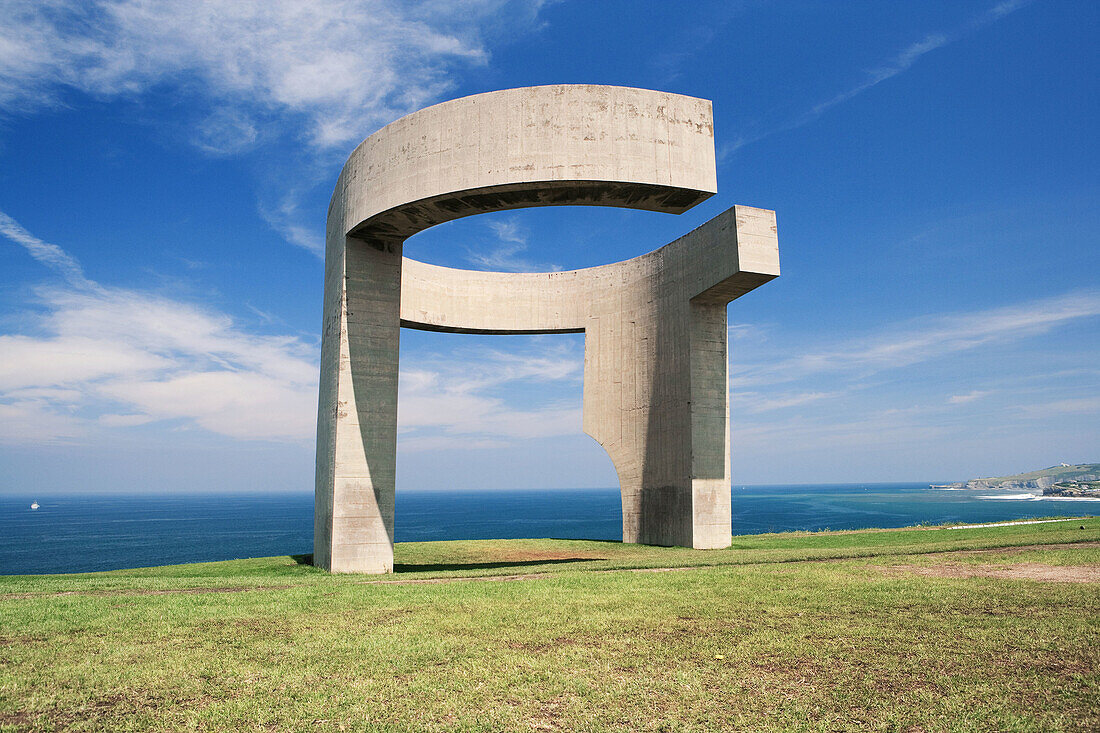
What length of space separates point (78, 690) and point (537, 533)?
68370mm

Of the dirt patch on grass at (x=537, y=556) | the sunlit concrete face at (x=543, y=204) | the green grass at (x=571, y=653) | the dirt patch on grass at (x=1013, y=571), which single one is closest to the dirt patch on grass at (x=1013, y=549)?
the green grass at (x=571, y=653)

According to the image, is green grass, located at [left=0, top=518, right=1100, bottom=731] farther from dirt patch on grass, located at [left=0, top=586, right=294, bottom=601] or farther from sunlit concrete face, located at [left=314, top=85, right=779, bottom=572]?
sunlit concrete face, located at [left=314, top=85, right=779, bottom=572]

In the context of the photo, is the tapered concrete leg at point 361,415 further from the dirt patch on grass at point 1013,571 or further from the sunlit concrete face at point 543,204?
the dirt patch on grass at point 1013,571

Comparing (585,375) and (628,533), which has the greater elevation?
(585,375)

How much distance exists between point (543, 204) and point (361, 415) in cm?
534

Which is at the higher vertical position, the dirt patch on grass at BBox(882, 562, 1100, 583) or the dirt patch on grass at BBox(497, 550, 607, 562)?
the dirt patch on grass at BBox(882, 562, 1100, 583)

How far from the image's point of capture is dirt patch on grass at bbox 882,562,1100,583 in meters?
8.18

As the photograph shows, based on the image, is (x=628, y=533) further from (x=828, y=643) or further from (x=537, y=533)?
(x=537, y=533)

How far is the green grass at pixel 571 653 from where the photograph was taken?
14.0 ft

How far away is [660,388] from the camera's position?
18.9 metres

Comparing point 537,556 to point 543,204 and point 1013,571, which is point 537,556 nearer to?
point 543,204

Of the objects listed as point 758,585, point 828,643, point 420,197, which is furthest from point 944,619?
point 420,197

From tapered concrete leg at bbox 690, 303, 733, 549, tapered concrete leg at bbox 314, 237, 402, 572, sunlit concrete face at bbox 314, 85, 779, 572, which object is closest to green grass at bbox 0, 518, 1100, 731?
tapered concrete leg at bbox 314, 237, 402, 572

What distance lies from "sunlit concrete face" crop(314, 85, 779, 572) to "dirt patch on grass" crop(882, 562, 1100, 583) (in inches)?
265
